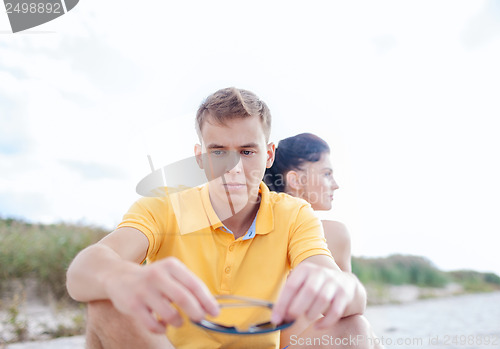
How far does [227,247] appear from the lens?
4.82 feet

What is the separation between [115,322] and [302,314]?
526 mm

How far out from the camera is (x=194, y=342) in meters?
1.34

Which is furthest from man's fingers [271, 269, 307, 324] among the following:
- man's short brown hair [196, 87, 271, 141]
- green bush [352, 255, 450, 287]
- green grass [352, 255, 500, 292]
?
green bush [352, 255, 450, 287]

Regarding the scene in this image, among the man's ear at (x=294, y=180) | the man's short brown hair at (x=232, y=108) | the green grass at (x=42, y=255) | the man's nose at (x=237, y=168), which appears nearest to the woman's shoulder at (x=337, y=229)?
the man's ear at (x=294, y=180)

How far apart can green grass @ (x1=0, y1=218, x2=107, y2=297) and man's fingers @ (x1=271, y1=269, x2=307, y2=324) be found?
4053 mm

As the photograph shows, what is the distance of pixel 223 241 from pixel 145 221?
0.27 metres

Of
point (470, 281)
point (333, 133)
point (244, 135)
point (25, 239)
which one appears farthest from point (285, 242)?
point (470, 281)

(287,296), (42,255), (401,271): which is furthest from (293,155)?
(401,271)

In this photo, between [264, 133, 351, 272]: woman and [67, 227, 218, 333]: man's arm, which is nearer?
[67, 227, 218, 333]: man's arm

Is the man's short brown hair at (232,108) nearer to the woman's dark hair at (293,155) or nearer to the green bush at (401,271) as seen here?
the woman's dark hair at (293,155)

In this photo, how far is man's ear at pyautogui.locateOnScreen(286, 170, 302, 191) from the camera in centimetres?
230

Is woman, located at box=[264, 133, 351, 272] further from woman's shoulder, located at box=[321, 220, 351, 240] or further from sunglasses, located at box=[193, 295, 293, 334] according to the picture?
sunglasses, located at box=[193, 295, 293, 334]

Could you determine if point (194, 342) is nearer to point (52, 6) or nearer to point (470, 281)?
point (52, 6)

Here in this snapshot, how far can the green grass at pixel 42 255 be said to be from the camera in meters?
4.52
